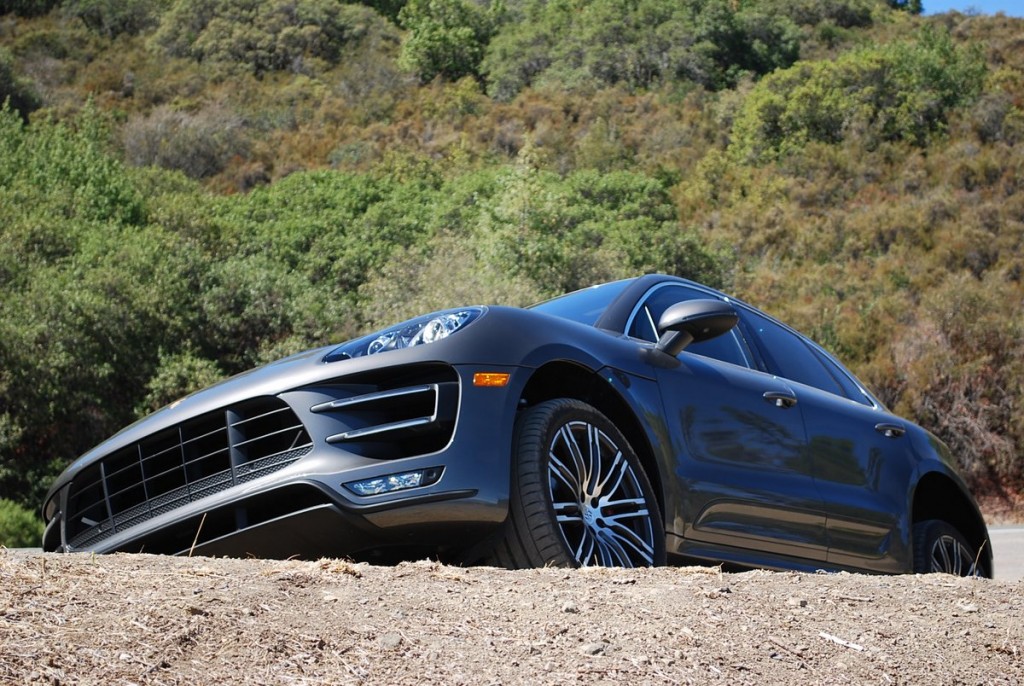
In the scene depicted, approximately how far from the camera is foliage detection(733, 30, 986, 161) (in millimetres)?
53500

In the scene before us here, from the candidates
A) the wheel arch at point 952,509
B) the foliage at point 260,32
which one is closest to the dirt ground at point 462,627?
the wheel arch at point 952,509

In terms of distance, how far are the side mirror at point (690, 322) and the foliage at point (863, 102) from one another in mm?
50498

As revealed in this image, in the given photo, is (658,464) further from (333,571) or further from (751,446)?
(333,571)

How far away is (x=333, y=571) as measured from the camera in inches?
139

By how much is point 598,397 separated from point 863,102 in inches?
2128

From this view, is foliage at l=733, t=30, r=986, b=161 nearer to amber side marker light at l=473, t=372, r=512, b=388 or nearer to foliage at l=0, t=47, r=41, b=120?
foliage at l=0, t=47, r=41, b=120

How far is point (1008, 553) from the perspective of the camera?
43.9ft

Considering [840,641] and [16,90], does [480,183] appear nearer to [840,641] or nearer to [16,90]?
[16,90]

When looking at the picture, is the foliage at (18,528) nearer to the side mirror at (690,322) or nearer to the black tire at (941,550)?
the black tire at (941,550)

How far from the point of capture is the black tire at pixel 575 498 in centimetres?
389

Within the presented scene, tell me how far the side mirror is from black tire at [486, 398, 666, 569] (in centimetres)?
58

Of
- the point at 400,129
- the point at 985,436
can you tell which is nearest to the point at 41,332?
the point at 985,436

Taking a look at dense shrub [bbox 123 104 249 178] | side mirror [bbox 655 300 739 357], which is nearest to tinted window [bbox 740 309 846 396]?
side mirror [bbox 655 300 739 357]

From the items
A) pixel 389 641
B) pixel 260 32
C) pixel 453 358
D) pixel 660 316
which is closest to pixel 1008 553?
pixel 660 316
